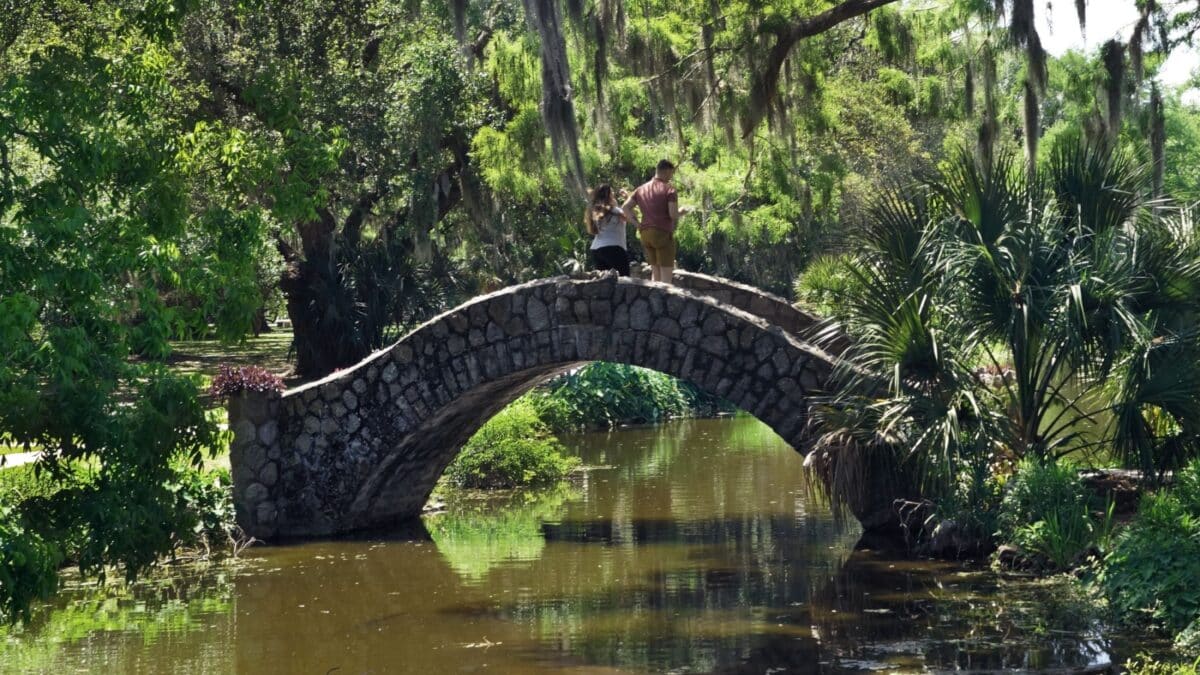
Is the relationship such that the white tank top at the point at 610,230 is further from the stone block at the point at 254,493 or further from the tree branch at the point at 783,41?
the stone block at the point at 254,493

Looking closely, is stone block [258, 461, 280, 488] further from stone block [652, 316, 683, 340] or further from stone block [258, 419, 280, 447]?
stone block [652, 316, 683, 340]

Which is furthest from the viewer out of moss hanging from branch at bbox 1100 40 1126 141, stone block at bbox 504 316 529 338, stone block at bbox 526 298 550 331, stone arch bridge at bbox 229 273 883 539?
moss hanging from branch at bbox 1100 40 1126 141

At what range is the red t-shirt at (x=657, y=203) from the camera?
1579cm

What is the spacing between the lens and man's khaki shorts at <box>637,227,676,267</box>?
52.3 feet

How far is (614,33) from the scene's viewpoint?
790 inches

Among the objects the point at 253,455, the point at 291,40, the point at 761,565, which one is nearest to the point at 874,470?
the point at 761,565

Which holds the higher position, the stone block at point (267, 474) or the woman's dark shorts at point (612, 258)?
the woman's dark shorts at point (612, 258)

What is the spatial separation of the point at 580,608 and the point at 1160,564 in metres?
4.33

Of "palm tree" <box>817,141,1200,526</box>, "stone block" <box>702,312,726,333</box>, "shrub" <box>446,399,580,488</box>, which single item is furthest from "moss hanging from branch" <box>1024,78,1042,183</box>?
"shrub" <box>446,399,580,488</box>

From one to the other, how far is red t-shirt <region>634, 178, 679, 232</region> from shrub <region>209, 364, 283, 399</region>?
4.01 metres

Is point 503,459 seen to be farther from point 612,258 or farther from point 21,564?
point 21,564

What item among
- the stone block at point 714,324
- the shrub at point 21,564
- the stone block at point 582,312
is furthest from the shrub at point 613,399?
the shrub at point 21,564

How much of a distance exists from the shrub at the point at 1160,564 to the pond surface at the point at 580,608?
1.08 ft

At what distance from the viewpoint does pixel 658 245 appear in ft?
52.5
